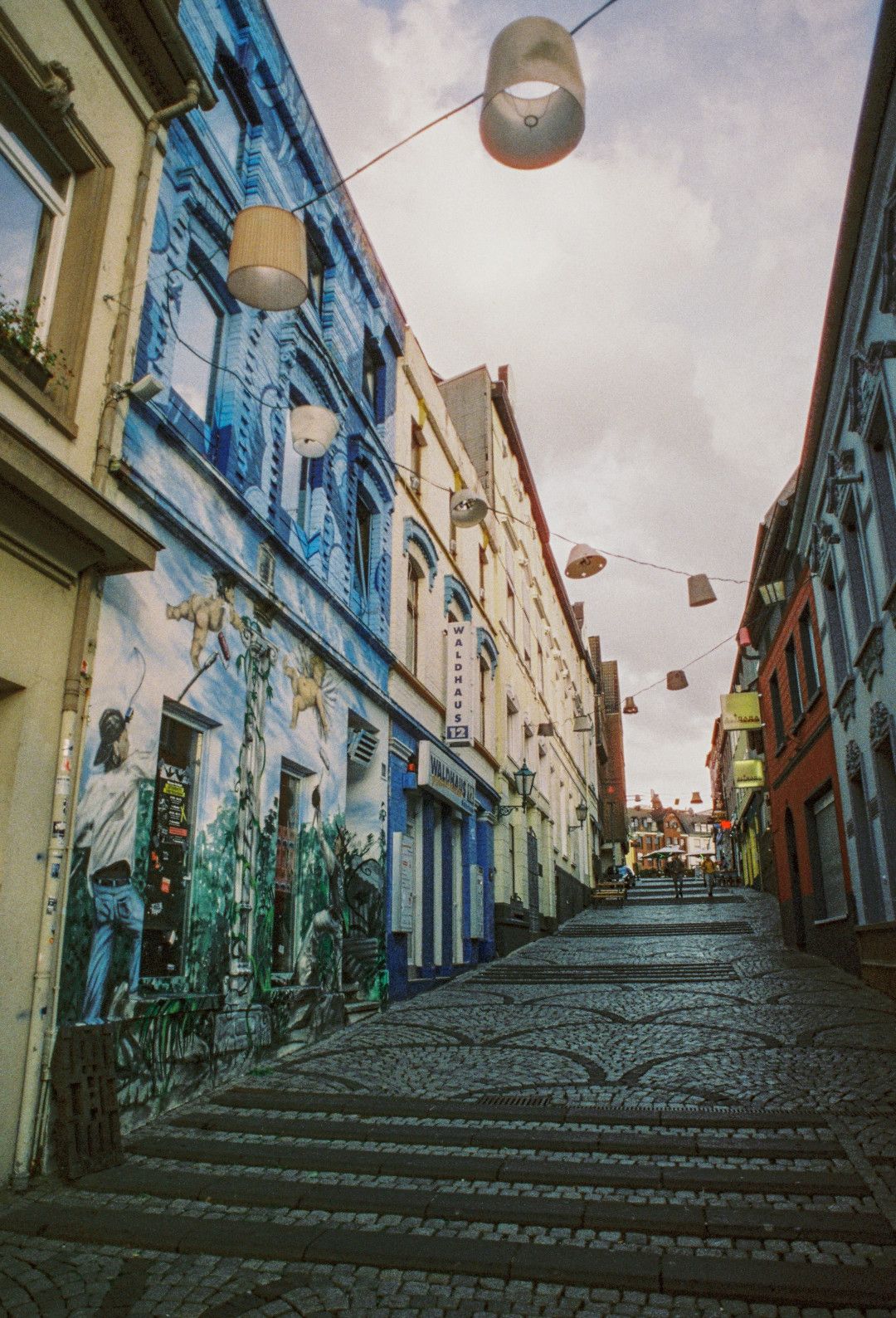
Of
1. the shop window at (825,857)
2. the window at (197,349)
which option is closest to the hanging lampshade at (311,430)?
the window at (197,349)

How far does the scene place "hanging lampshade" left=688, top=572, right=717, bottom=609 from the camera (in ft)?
50.0

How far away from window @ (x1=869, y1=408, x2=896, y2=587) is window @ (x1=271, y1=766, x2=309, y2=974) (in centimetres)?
703

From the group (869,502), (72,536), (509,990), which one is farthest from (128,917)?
(869,502)

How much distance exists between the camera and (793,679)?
60.0 ft

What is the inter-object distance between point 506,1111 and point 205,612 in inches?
179

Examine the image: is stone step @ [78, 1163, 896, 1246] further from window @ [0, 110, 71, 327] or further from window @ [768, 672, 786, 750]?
window @ [768, 672, 786, 750]

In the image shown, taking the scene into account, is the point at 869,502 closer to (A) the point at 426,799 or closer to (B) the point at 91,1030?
(A) the point at 426,799

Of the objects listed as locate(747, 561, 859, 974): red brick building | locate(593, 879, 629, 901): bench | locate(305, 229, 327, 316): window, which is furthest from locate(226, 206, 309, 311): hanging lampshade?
locate(593, 879, 629, 901): bench

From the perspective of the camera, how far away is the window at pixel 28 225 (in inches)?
238

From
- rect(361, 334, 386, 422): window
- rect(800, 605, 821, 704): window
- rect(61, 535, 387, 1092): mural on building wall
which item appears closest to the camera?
rect(61, 535, 387, 1092): mural on building wall

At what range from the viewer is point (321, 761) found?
33.7 ft

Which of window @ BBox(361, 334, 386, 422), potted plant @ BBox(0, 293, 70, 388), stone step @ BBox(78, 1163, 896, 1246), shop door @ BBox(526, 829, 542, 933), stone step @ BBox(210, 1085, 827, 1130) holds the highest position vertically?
window @ BBox(361, 334, 386, 422)

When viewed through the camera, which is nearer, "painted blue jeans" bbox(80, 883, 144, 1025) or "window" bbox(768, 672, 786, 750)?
Answer: "painted blue jeans" bbox(80, 883, 144, 1025)

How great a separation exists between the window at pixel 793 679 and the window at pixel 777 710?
1159 millimetres
